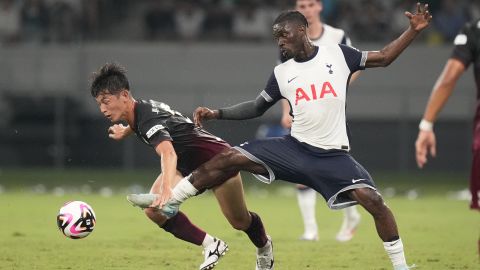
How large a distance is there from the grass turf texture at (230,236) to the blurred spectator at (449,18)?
5.06m

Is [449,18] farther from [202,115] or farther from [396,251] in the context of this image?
[396,251]

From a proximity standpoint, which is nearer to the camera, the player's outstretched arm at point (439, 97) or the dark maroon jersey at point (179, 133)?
the player's outstretched arm at point (439, 97)

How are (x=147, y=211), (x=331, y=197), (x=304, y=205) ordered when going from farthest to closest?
(x=304, y=205), (x=147, y=211), (x=331, y=197)

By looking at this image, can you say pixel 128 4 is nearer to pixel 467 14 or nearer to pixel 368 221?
pixel 467 14

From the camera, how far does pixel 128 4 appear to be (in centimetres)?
2792

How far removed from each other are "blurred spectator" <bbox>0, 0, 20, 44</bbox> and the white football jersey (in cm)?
1868

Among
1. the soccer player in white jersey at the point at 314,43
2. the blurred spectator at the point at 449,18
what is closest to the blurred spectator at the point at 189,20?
the blurred spectator at the point at 449,18

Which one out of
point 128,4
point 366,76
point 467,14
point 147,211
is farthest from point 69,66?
point 147,211

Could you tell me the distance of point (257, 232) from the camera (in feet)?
32.2

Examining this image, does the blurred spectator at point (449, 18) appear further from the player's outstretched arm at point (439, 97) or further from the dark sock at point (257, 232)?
the player's outstretched arm at point (439, 97)

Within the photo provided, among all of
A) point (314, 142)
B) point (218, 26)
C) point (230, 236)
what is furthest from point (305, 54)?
point (218, 26)

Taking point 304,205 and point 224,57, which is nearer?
point 304,205

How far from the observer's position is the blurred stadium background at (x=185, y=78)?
25.8 meters

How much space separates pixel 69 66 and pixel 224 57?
12.9ft
